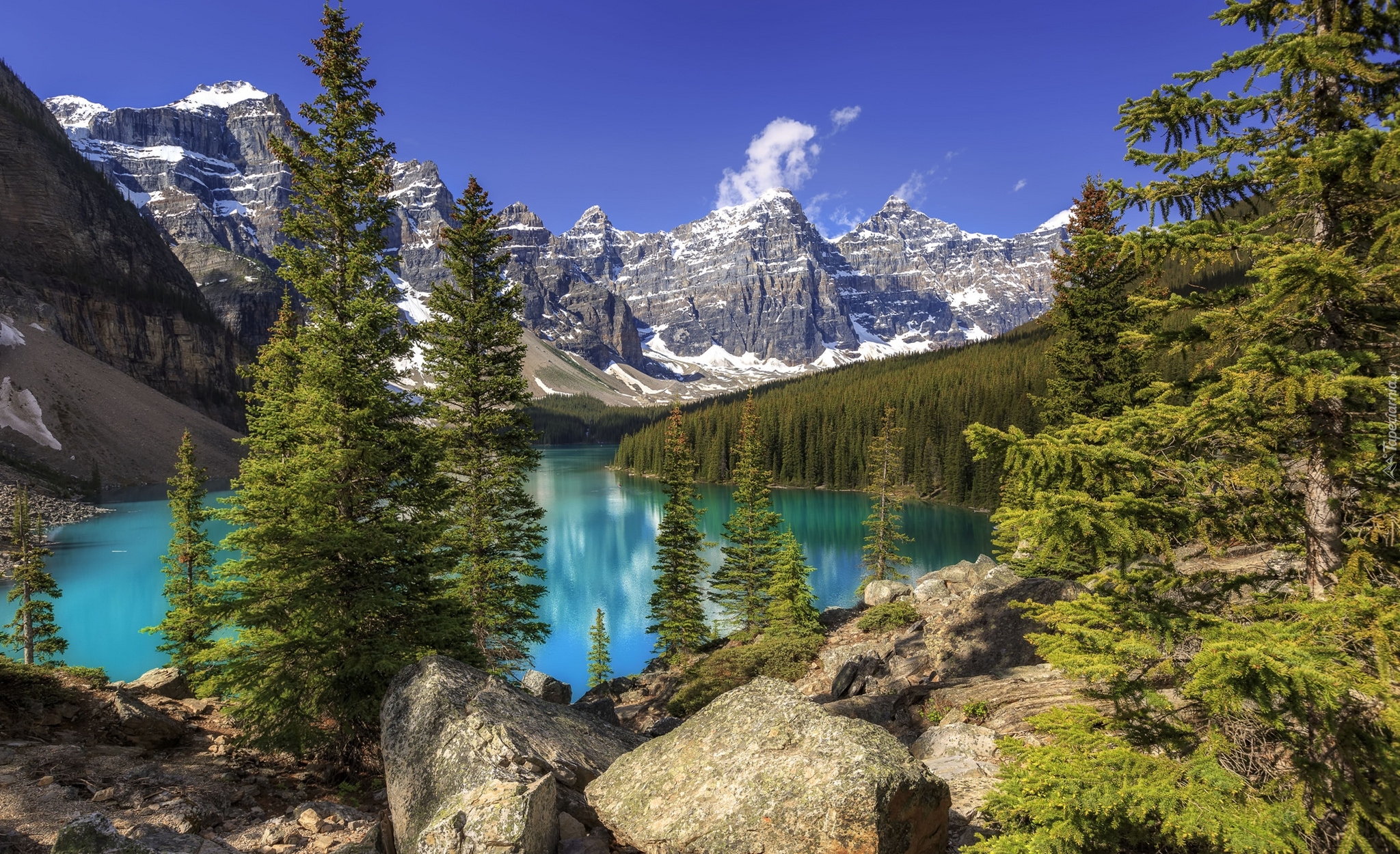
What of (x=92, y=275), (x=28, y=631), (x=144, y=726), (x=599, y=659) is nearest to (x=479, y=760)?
(x=144, y=726)

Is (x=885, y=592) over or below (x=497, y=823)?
below

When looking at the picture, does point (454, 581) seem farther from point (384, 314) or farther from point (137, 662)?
point (137, 662)

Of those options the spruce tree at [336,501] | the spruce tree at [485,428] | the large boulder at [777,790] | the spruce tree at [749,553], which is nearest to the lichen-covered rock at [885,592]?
the spruce tree at [749,553]

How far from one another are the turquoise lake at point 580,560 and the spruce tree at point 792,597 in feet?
40.1

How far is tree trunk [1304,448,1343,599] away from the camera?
4781 millimetres

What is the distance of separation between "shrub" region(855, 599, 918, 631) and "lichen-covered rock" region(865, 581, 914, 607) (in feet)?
11.6

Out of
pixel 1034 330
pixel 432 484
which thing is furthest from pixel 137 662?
pixel 1034 330

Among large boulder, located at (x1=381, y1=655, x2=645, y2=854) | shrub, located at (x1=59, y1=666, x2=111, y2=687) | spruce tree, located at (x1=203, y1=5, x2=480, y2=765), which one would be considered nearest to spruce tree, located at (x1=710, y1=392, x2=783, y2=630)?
spruce tree, located at (x1=203, y1=5, x2=480, y2=765)

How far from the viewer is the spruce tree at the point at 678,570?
26.0 m

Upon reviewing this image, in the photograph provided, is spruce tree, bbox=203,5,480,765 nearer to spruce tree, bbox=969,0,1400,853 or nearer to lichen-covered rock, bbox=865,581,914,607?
spruce tree, bbox=969,0,1400,853

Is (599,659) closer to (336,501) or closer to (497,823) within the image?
(336,501)

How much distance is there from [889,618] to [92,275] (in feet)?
535

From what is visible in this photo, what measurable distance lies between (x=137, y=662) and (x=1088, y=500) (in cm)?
4019

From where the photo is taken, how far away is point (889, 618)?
62.0ft
